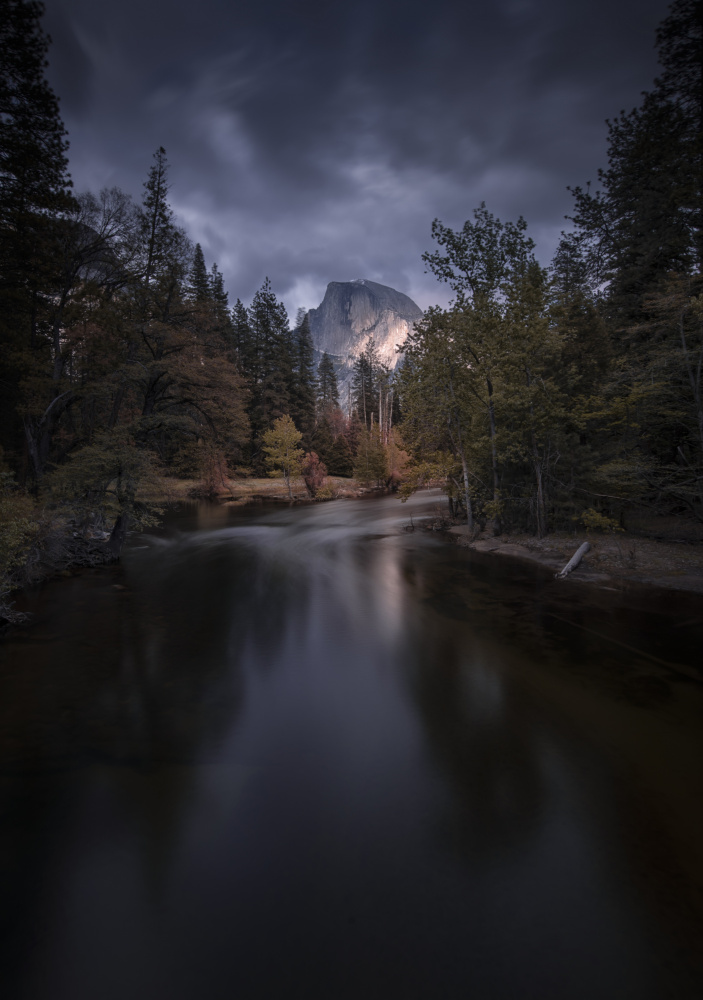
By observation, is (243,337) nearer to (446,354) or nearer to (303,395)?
(303,395)

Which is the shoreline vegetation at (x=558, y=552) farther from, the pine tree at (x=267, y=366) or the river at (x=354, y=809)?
the pine tree at (x=267, y=366)

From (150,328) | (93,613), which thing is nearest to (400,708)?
(93,613)

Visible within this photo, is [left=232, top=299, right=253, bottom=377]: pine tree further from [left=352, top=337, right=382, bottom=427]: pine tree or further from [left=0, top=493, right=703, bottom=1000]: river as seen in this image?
[left=0, top=493, right=703, bottom=1000]: river

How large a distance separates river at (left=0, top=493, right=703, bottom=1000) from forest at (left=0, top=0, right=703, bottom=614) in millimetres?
5292

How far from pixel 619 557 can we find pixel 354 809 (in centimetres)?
1198

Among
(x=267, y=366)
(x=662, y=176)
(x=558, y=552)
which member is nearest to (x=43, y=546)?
(x=558, y=552)

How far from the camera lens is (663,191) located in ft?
51.7

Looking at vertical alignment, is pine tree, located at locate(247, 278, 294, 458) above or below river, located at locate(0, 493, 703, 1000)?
above

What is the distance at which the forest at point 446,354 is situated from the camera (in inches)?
487

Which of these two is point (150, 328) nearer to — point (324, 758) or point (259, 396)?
point (324, 758)

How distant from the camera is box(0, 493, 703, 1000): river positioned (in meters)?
3.19

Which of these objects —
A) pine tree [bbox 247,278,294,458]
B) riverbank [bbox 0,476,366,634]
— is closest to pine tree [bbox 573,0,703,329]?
riverbank [bbox 0,476,366,634]

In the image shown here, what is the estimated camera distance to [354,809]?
4.71 metres

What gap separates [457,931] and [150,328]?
1783 centimetres
